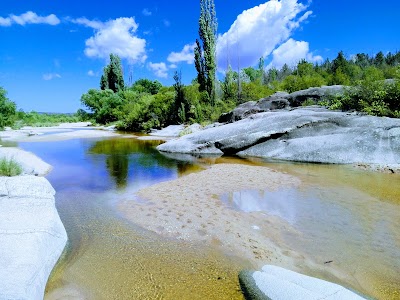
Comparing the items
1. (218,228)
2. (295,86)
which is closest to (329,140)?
(218,228)

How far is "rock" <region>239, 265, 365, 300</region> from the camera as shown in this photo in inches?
131

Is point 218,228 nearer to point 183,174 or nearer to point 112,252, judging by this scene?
point 112,252

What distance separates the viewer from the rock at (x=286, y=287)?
10.9 feet

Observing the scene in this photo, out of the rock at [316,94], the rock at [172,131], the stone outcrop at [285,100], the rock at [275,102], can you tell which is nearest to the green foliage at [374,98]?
the rock at [316,94]

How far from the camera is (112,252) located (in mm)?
4969

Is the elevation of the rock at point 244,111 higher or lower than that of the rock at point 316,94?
lower

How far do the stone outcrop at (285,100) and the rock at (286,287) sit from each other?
17506 millimetres

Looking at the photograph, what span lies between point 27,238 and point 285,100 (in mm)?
20278

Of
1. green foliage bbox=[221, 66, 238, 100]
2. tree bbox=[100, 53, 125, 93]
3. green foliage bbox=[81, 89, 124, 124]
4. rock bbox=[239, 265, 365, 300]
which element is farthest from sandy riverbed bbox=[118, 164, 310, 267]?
tree bbox=[100, 53, 125, 93]

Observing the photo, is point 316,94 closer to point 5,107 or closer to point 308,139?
point 308,139

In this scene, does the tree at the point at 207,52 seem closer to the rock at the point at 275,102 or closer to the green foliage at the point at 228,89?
the green foliage at the point at 228,89

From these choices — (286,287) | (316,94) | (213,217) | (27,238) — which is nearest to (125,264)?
(27,238)

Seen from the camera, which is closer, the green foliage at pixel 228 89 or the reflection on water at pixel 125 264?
the reflection on water at pixel 125 264

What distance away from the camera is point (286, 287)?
3.53 metres
